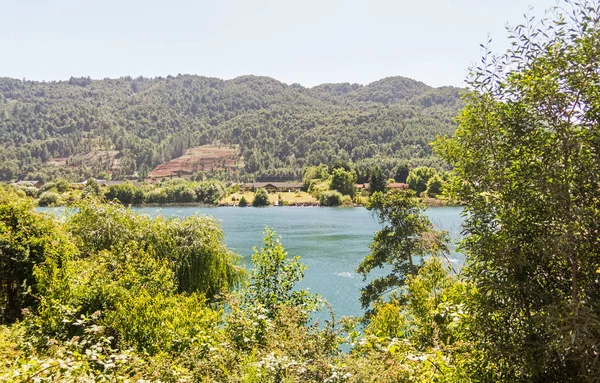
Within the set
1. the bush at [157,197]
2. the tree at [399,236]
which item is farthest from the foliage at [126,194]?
the tree at [399,236]

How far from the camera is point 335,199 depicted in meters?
105

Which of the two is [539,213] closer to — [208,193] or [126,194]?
[126,194]

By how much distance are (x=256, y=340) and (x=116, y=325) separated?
9.13ft

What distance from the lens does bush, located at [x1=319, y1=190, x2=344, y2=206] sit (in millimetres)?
104125

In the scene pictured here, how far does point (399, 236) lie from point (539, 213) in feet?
44.2

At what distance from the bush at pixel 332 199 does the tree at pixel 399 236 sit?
280ft

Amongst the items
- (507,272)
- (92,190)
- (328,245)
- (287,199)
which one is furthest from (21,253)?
(287,199)

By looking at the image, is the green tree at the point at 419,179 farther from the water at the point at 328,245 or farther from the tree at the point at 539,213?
the tree at the point at 539,213

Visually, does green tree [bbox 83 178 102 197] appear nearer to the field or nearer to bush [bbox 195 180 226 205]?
bush [bbox 195 180 226 205]

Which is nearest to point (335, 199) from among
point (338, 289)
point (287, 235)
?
point (287, 235)

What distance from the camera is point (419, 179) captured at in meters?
112

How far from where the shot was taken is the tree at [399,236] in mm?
17719

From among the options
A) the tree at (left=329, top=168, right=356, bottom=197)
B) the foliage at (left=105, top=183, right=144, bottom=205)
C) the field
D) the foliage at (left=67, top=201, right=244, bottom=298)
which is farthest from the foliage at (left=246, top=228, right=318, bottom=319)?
the foliage at (left=105, top=183, right=144, bottom=205)

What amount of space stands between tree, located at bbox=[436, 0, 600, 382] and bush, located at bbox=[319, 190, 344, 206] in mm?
98620
